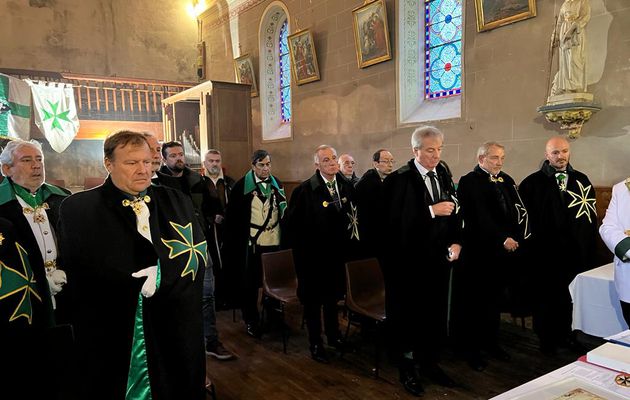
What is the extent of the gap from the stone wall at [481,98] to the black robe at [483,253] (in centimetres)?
146

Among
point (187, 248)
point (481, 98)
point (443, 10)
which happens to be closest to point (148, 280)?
point (187, 248)

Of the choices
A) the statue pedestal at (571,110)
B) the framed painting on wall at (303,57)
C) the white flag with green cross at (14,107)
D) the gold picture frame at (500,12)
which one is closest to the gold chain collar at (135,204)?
the statue pedestal at (571,110)

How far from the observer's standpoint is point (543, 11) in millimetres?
4832

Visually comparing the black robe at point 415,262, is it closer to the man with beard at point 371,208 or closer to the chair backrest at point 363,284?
the man with beard at point 371,208

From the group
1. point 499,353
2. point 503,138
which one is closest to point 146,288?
point 499,353

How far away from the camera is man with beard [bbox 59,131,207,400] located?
195 centimetres

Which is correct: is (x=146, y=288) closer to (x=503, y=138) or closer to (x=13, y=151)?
(x=13, y=151)

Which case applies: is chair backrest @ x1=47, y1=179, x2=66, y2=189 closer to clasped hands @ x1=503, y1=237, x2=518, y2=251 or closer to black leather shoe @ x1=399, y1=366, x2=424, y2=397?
black leather shoe @ x1=399, y1=366, x2=424, y2=397

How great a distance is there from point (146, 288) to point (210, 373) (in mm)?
1931

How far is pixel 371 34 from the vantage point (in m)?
6.90

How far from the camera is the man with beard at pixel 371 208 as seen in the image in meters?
3.65

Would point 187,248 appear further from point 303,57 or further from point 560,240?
point 303,57

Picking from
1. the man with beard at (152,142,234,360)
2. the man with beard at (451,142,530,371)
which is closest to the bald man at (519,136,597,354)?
the man with beard at (451,142,530,371)

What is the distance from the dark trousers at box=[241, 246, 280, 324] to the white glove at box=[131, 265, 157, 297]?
2.39 meters
